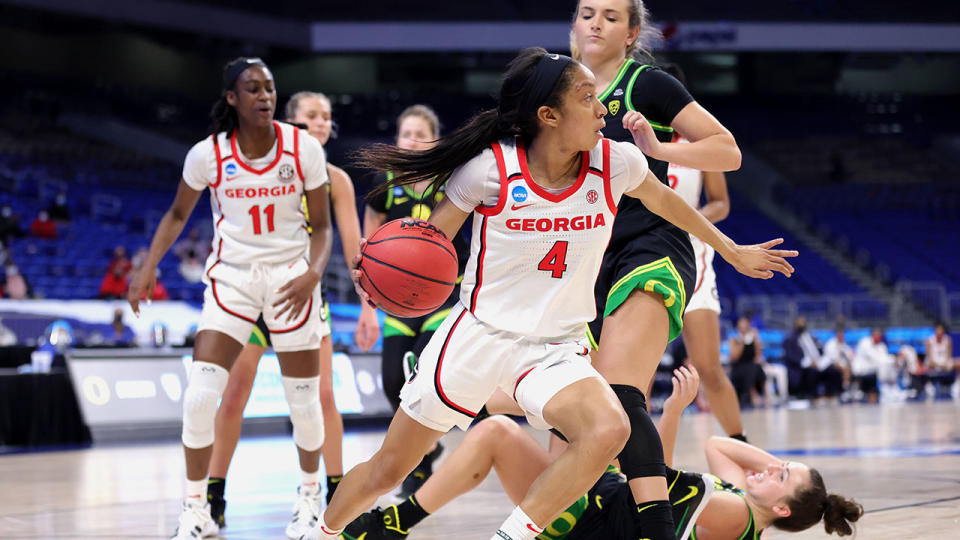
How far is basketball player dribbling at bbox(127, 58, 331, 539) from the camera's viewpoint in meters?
4.77

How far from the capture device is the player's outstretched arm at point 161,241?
488 centimetres

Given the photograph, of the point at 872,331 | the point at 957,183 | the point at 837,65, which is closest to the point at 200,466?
the point at 872,331

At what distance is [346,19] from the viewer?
29.9 meters

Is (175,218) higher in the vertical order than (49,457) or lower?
higher

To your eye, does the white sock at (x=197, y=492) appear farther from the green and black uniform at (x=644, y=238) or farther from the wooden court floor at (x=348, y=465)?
the green and black uniform at (x=644, y=238)

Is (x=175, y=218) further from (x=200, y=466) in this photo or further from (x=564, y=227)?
(x=564, y=227)

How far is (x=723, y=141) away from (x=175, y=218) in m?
2.62

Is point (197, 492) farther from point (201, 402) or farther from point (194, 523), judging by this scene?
point (201, 402)

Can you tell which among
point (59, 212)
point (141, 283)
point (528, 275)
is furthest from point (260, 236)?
point (59, 212)

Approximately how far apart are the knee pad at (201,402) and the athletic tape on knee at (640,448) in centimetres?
195

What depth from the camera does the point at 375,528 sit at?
3.59 meters

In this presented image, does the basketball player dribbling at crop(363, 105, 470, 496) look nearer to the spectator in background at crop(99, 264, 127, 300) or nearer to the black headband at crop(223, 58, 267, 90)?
the black headband at crop(223, 58, 267, 90)

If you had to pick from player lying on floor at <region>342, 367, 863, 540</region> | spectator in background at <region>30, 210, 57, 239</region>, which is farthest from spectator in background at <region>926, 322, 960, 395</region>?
player lying on floor at <region>342, 367, 863, 540</region>

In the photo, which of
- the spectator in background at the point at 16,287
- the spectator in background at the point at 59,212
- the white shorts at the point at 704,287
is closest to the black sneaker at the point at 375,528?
the white shorts at the point at 704,287
